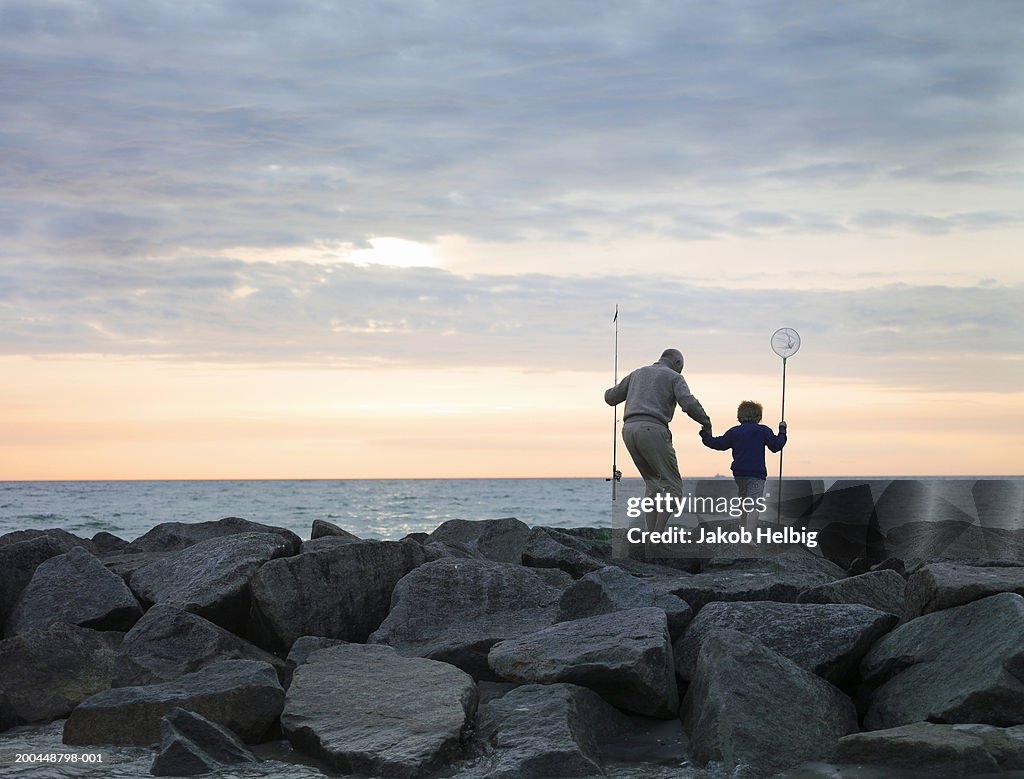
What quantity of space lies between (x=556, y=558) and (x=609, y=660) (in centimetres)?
303

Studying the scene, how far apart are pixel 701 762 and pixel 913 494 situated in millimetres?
7744

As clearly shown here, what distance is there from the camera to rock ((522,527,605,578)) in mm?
8344

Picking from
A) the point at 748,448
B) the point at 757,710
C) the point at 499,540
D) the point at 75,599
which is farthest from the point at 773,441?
the point at 75,599

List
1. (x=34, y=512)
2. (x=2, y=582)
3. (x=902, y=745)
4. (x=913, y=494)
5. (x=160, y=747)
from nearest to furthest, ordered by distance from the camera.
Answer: (x=902, y=745)
(x=160, y=747)
(x=2, y=582)
(x=913, y=494)
(x=34, y=512)

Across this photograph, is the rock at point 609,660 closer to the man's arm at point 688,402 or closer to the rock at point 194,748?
the rock at point 194,748

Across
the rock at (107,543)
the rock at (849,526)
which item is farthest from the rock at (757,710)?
the rock at (107,543)

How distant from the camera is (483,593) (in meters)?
6.89

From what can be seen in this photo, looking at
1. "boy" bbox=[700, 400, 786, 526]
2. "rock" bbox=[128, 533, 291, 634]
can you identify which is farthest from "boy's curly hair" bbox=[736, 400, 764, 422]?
"rock" bbox=[128, 533, 291, 634]

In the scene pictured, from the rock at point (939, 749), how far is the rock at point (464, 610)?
217cm

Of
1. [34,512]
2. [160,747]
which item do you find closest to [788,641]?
[160,747]

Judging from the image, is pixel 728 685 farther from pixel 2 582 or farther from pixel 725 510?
pixel 725 510

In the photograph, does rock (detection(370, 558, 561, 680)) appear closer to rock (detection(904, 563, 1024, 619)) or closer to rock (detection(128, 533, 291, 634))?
rock (detection(128, 533, 291, 634))

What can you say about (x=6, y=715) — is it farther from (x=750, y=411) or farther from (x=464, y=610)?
(x=750, y=411)

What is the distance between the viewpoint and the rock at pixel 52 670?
6027 mm
